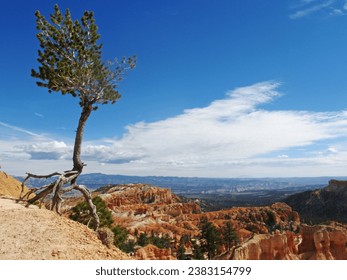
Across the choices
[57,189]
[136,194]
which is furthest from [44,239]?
[136,194]

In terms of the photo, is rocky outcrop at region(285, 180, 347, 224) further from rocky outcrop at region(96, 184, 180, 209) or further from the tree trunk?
the tree trunk

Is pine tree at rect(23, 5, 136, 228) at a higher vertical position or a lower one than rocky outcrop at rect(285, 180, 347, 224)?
higher

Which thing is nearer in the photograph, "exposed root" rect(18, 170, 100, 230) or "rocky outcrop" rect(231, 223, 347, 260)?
"exposed root" rect(18, 170, 100, 230)

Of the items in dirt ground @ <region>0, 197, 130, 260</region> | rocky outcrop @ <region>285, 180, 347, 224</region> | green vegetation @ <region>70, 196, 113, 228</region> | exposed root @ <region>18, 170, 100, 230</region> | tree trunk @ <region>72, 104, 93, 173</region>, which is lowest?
rocky outcrop @ <region>285, 180, 347, 224</region>

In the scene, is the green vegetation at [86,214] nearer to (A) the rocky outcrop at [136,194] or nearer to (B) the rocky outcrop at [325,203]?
(A) the rocky outcrop at [136,194]

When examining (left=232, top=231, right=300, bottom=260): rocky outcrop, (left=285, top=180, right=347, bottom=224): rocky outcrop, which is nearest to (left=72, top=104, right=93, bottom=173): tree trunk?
(left=232, top=231, right=300, bottom=260): rocky outcrop

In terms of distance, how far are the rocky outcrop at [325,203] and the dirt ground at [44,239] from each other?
121505 millimetres

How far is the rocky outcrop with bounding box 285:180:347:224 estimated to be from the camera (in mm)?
125688

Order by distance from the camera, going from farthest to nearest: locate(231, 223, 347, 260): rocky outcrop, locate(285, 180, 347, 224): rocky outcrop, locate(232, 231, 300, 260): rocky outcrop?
locate(285, 180, 347, 224): rocky outcrop → locate(231, 223, 347, 260): rocky outcrop → locate(232, 231, 300, 260): rocky outcrop

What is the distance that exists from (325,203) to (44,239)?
15003 cm

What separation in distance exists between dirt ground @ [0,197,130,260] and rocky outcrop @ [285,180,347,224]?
399ft

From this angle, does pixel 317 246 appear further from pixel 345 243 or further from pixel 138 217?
pixel 138 217
